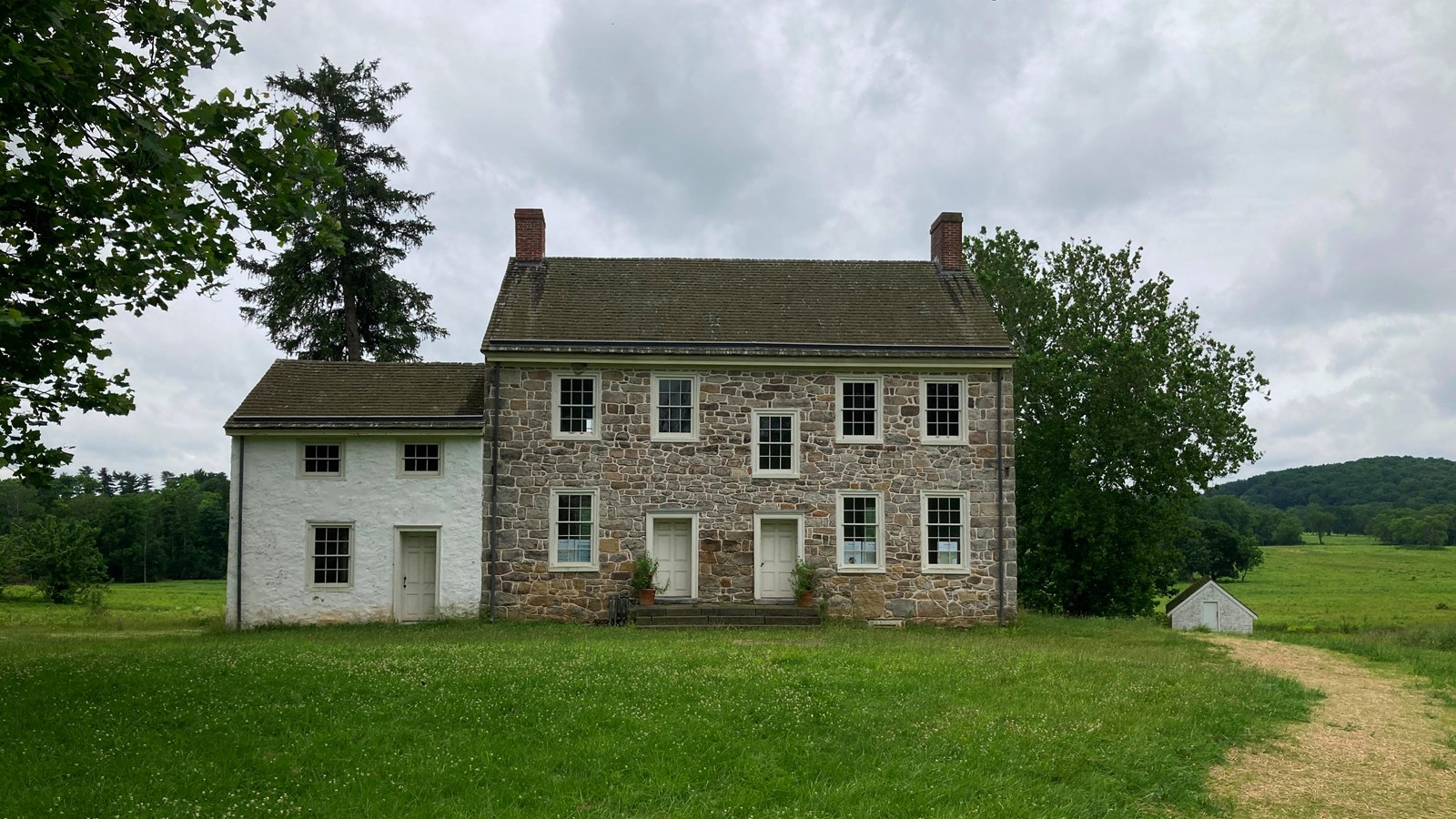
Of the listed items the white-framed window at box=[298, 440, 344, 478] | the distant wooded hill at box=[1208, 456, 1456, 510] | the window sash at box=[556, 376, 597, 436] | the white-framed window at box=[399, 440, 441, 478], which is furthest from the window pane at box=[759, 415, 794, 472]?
the distant wooded hill at box=[1208, 456, 1456, 510]

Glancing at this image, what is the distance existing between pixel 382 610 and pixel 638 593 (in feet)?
18.0

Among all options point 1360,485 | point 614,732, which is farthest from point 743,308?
point 1360,485

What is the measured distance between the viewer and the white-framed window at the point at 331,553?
2119cm

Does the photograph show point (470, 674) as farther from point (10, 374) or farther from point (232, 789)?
point (10, 374)

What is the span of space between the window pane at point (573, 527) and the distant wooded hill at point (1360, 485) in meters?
75.9

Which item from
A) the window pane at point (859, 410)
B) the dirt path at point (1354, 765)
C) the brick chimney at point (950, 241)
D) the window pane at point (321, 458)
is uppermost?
the brick chimney at point (950, 241)

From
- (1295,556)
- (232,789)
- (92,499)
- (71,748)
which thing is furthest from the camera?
(1295,556)

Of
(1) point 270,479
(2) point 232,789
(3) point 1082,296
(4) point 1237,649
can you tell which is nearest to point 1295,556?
(3) point 1082,296

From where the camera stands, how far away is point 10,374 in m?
10.2

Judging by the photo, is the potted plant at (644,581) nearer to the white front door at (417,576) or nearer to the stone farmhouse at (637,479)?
the stone farmhouse at (637,479)

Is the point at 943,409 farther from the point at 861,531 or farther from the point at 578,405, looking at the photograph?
the point at 578,405

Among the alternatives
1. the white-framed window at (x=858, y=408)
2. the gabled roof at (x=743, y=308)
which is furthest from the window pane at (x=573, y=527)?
the white-framed window at (x=858, y=408)

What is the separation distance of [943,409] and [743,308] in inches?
198

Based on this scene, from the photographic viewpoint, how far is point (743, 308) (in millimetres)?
22938
